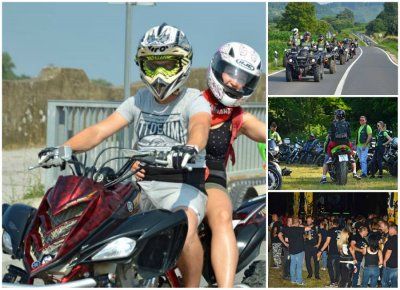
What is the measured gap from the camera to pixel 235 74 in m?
6.61

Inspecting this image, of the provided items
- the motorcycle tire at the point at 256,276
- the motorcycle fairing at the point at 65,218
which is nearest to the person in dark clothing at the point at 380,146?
the motorcycle tire at the point at 256,276

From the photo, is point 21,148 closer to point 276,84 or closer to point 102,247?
point 276,84

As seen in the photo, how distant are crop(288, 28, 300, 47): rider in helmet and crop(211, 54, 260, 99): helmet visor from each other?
23.6 inches

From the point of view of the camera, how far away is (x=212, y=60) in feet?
22.2

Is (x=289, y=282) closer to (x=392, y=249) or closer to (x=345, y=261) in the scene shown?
(x=345, y=261)

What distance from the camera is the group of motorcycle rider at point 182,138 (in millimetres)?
6102

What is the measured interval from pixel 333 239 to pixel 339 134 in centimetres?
76

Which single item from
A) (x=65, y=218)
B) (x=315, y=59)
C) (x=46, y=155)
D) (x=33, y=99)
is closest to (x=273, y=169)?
(x=315, y=59)

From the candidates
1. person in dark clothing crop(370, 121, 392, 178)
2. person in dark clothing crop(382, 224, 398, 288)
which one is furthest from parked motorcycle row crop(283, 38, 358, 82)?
person in dark clothing crop(382, 224, 398, 288)

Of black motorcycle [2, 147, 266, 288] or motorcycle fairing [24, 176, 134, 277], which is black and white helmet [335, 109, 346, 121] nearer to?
black motorcycle [2, 147, 266, 288]

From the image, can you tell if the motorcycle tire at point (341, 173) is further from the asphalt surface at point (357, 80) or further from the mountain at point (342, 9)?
the mountain at point (342, 9)

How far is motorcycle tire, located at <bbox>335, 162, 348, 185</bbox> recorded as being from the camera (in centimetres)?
699

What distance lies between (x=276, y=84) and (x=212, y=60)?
0.56 meters

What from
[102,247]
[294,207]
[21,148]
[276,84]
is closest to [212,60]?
[276,84]
